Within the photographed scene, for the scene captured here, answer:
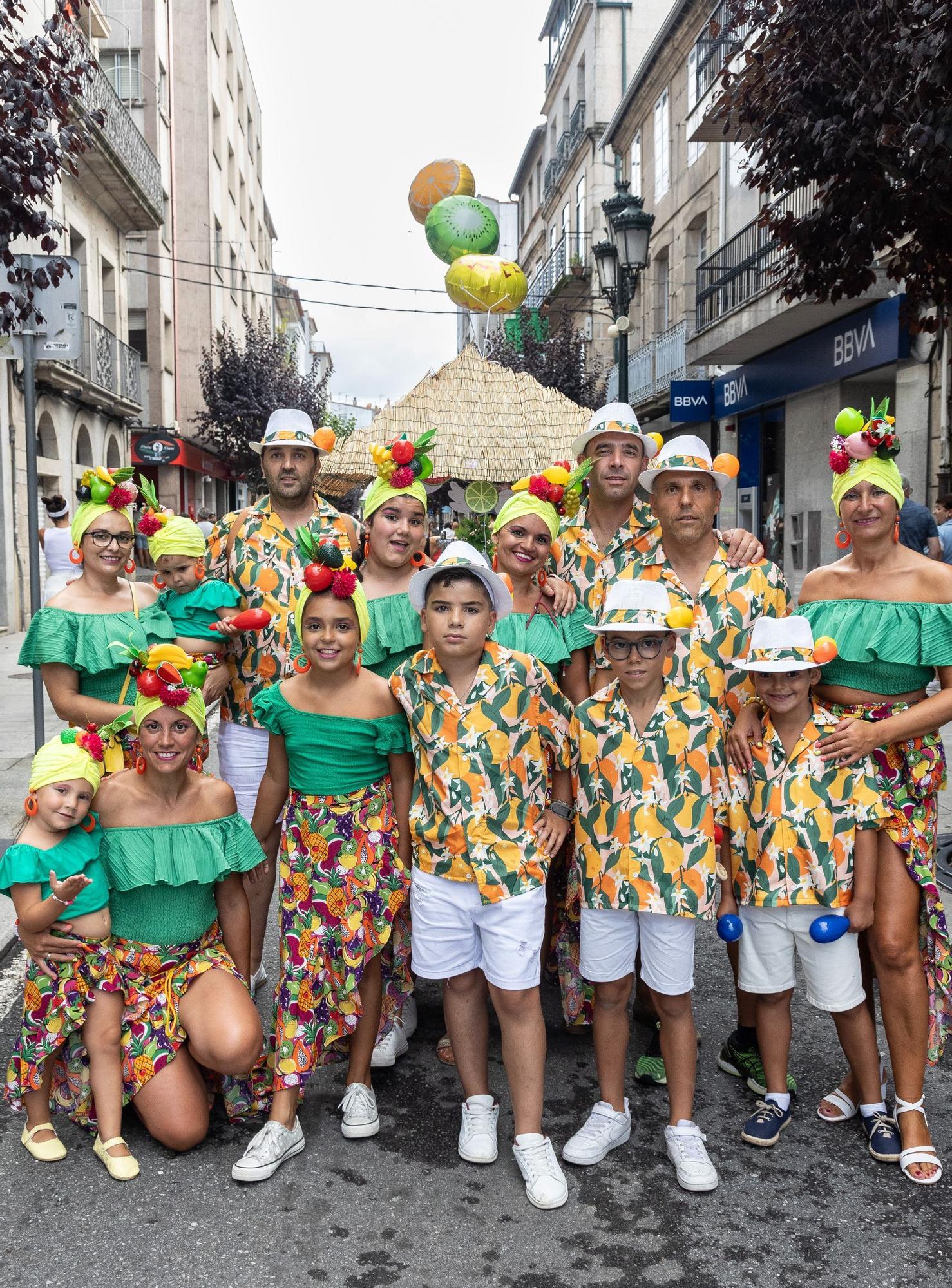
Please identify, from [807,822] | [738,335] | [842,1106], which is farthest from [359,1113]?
[738,335]

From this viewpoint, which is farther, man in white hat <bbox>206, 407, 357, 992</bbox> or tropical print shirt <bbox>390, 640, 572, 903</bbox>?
man in white hat <bbox>206, 407, 357, 992</bbox>

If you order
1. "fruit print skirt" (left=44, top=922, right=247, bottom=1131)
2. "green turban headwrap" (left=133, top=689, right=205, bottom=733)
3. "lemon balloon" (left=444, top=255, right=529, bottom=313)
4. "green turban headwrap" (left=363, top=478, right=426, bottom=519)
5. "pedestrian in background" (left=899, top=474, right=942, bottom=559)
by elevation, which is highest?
"lemon balloon" (left=444, top=255, right=529, bottom=313)

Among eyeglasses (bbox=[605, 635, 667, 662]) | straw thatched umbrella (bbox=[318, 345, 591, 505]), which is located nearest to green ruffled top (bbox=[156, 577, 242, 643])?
eyeglasses (bbox=[605, 635, 667, 662])

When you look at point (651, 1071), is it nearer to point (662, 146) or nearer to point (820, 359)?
point (820, 359)

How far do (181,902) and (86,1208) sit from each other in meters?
0.86

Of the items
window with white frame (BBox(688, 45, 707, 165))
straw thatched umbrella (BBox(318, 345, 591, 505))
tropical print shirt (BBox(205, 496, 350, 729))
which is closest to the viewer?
tropical print shirt (BBox(205, 496, 350, 729))

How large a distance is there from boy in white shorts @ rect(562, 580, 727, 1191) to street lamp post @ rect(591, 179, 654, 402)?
7.22m

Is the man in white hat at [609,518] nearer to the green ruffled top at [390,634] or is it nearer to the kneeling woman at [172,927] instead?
the green ruffled top at [390,634]

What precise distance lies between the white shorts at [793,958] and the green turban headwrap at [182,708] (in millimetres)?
1818

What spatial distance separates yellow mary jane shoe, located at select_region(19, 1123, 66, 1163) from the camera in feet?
10.1

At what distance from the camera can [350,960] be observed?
3.24 meters

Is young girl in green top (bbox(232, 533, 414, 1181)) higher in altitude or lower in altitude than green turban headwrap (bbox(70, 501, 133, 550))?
lower

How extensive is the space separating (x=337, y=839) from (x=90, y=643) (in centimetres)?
120

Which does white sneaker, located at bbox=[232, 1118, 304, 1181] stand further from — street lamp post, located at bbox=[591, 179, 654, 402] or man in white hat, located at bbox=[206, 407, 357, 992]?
street lamp post, located at bbox=[591, 179, 654, 402]
